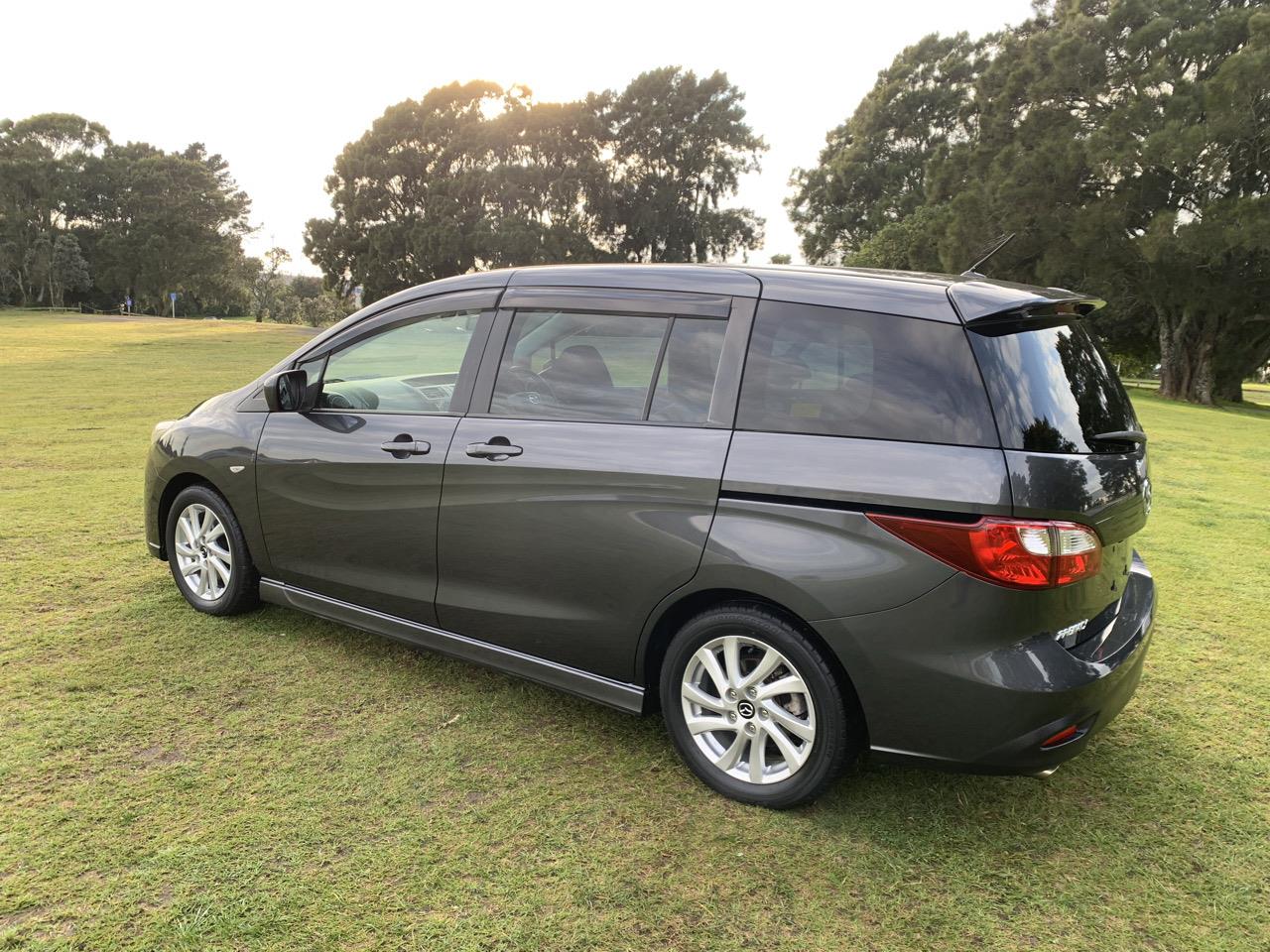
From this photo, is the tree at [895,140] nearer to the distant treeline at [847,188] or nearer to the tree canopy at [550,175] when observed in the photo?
the distant treeline at [847,188]

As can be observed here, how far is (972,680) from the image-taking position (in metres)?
2.38

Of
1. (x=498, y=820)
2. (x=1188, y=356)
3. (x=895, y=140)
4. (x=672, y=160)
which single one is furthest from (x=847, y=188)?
(x=498, y=820)

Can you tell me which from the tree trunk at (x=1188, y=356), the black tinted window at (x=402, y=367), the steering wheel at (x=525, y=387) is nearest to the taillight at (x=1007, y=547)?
the steering wheel at (x=525, y=387)

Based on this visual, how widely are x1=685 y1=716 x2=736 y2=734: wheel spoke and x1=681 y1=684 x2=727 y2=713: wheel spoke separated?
0.11ft

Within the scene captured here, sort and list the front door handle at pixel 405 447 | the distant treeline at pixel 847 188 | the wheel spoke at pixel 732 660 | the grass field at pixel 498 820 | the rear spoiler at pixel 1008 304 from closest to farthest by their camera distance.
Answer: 1. the grass field at pixel 498 820
2. the rear spoiler at pixel 1008 304
3. the wheel spoke at pixel 732 660
4. the front door handle at pixel 405 447
5. the distant treeline at pixel 847 188

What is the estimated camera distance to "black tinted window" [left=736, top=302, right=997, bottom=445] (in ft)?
8.02

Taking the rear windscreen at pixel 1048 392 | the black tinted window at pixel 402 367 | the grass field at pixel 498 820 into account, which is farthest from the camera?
the black tinted window at pixel 402 367

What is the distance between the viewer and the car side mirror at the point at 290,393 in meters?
3.80

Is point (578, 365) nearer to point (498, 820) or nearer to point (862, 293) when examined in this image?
point (862, 293)

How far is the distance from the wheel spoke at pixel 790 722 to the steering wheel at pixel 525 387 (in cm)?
133

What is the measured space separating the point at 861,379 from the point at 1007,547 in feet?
2.14

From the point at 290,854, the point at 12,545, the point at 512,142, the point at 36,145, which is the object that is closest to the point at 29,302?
the point at 36,145

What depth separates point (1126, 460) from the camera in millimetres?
2648

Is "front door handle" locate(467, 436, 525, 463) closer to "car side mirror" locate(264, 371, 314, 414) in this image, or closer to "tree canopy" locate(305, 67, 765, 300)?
"car side mirror" locate(264, 371, 314, 414)
